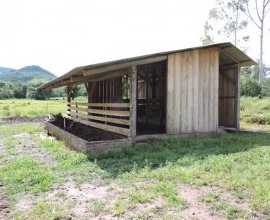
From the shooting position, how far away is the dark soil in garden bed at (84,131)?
35.7 ft

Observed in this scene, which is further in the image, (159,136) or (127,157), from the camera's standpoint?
(159,136)

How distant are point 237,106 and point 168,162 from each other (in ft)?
21.1

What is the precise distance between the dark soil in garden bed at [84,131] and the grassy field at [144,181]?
1956 millimetres

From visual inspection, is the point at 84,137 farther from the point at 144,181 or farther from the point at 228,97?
the point at 228,97

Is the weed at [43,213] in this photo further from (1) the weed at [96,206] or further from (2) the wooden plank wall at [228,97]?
(2) the wooden plank wall at [228,97]

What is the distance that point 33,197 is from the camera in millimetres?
5617

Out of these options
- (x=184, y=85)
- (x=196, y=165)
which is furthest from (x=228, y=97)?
(x=196, y=165)

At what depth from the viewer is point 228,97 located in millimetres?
13227

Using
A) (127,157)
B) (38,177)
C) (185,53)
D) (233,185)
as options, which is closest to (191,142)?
(127,157)

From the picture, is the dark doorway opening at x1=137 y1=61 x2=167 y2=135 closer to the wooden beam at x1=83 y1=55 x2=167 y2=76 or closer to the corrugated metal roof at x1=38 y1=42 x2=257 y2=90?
the corrugated metal roof at x1=38 y1=42 x2=257 y2=90

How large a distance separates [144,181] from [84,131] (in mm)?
7594

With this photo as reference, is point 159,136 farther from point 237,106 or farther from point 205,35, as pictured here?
point 205,35

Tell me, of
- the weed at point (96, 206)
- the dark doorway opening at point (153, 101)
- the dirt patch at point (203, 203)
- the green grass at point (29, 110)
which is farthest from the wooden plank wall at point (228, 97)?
the green grass at point (29, 110)

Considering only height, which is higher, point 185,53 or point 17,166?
point 185,53
